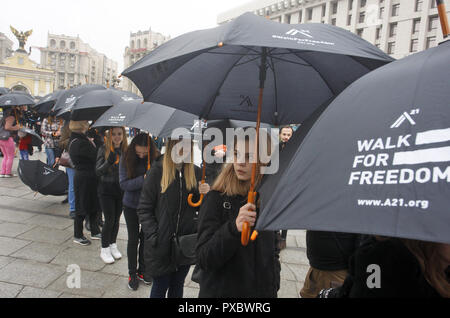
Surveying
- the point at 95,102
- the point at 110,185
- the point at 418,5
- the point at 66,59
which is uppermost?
the point at 66,59

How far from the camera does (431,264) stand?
120 centimetres

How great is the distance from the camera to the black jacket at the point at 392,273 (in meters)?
1.17

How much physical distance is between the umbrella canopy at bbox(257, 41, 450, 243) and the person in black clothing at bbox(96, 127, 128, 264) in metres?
3.19

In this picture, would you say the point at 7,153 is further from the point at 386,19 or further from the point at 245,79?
the point at 386,19

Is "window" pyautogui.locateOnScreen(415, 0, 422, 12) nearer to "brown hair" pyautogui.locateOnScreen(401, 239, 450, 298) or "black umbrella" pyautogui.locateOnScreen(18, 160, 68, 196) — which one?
"black umbrella" pyautogui.locateOnScreen(18, 160, 68, 196)

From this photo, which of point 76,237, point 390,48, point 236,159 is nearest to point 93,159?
point 76,237

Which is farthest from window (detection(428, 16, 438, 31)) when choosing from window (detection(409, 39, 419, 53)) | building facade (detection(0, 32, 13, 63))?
building facade (detection(0, 32, 13, 63))

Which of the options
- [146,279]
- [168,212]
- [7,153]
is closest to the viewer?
[168,212]

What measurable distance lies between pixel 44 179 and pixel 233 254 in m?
5.42

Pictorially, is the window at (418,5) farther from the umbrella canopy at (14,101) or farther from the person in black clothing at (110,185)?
the person in black clothing at (110,185)

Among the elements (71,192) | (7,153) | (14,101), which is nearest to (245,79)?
(71,192)

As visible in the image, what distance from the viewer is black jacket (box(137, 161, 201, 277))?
8.16ft

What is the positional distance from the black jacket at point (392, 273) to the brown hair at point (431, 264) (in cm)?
2

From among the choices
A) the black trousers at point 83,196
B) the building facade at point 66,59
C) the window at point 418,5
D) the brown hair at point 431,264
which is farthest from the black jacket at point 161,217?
the building facade at point 66,59
